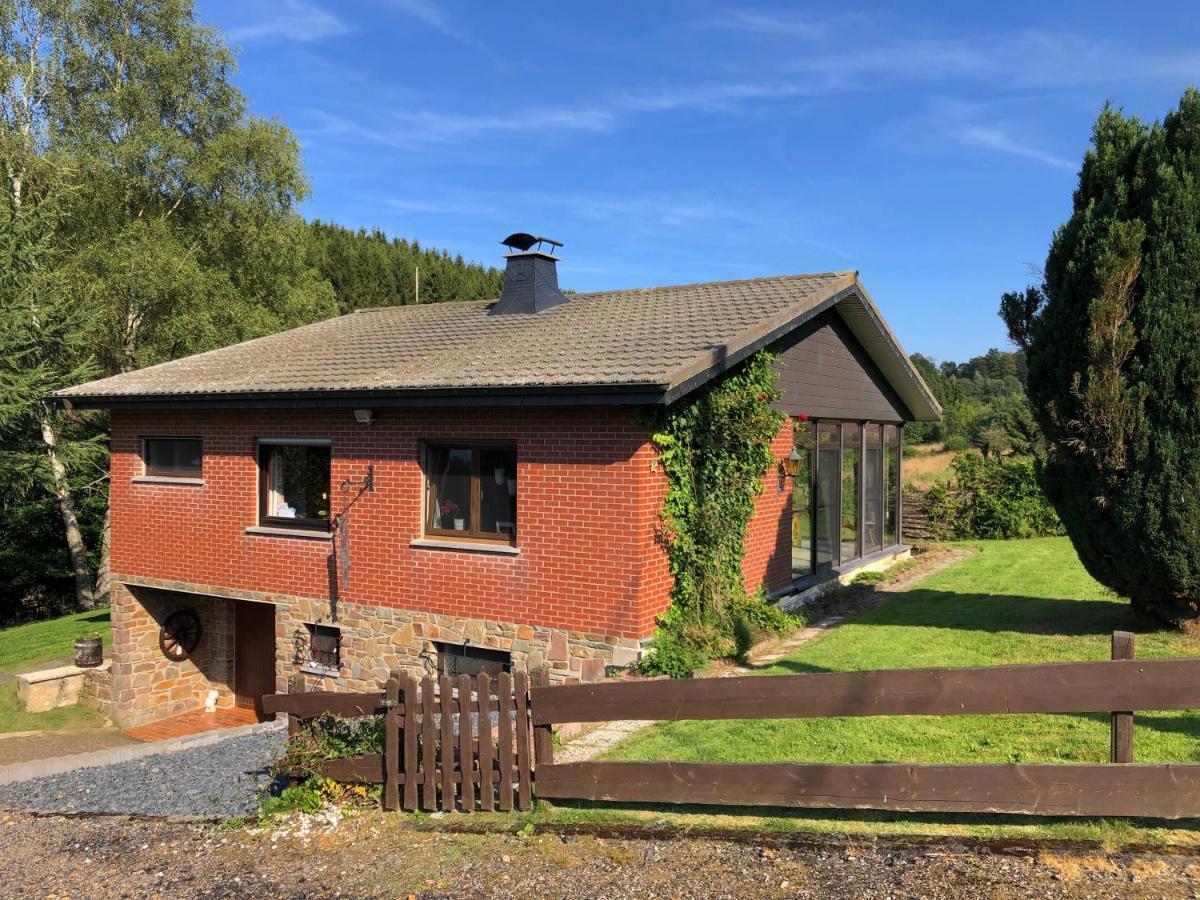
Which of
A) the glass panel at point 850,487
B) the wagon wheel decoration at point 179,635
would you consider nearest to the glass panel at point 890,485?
the glass panel at point 850,487

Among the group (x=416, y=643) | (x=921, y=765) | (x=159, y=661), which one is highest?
(x=921, y=765)

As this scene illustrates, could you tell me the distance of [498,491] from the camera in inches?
410

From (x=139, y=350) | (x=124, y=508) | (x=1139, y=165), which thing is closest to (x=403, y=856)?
(x=1139, y=165)

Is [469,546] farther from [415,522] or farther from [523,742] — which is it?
[523,742]

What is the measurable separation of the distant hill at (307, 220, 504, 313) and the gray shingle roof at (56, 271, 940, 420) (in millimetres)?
24491

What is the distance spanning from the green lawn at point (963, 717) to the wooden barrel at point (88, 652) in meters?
11.4

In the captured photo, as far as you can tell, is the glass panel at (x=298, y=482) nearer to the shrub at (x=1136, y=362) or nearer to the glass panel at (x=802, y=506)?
the glass panel at (x=802, y=506)

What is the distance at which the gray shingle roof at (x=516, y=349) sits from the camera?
9.53 m

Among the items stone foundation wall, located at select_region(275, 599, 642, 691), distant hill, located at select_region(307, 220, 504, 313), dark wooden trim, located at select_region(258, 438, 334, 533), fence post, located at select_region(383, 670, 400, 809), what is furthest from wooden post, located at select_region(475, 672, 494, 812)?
distant hill, located at select_region(307, 220, 504, 313)

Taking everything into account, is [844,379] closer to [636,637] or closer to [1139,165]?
[1139,165]

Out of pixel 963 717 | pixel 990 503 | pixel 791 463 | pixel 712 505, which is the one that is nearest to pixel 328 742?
pixel 963 717

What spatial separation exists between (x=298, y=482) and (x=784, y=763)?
30.7ft

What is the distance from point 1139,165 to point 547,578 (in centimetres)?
753

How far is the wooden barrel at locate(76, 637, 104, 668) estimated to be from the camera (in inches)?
575
